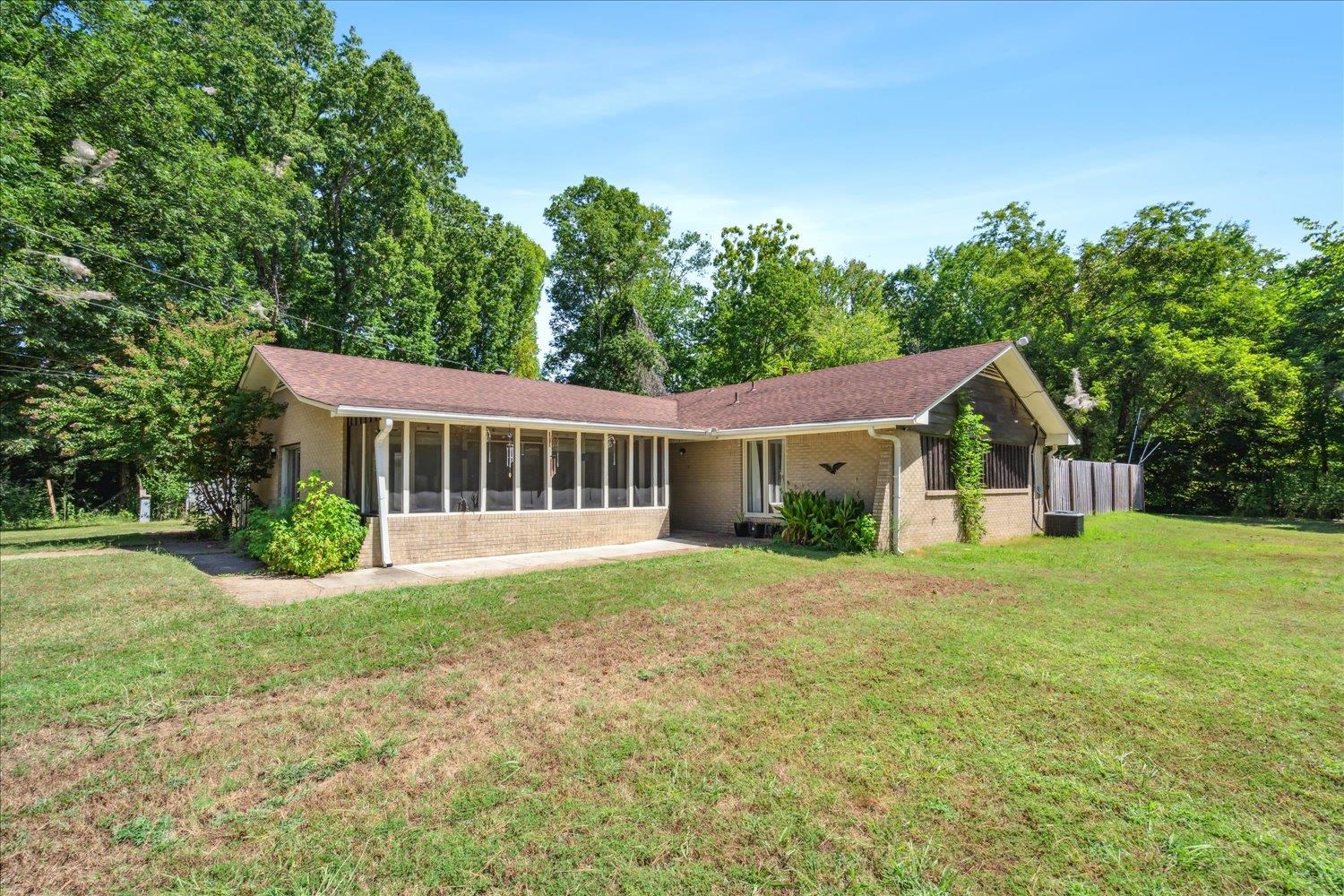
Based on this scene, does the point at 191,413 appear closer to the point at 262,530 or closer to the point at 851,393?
the point at 262,530

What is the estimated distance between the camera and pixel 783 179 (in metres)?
16.8

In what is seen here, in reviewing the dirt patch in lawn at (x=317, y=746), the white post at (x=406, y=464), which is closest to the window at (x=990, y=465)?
the dirt patch in lawn at (x=317, y=746)

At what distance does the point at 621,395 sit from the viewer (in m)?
17.4

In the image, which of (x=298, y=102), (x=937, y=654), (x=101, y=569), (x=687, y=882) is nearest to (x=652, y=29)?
(x=937, y=654)

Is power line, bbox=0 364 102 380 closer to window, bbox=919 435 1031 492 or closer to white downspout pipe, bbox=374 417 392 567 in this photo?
white downspout pipe, bbox=374 417 392 567

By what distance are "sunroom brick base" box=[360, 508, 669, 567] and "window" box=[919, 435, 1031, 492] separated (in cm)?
589

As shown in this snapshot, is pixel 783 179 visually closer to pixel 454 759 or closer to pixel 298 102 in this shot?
pixel 454 759

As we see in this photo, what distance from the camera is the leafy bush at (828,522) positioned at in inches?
461

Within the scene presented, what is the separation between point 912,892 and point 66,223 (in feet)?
78.0

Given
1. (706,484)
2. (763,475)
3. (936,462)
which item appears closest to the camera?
(936,462)

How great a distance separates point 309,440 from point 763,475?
959 cm

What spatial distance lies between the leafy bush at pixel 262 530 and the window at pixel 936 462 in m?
11.7

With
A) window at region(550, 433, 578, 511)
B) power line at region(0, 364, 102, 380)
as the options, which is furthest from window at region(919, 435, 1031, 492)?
power line at region(0, 364, 102, 380)

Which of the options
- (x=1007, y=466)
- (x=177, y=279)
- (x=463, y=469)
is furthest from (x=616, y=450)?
(x=177, y=279)
